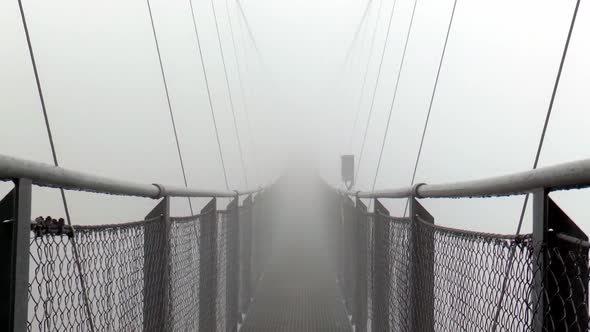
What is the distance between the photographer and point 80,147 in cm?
234

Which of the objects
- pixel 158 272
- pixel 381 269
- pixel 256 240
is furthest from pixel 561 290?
pixel 256 240

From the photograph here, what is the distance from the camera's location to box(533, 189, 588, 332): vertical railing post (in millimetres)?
977

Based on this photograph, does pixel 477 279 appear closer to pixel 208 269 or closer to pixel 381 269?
pixel 381 269

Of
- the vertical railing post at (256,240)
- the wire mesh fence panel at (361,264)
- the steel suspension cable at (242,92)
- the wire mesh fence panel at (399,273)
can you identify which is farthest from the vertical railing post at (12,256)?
the steel suspension cable at (242,92)

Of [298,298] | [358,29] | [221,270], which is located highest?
[358,29]

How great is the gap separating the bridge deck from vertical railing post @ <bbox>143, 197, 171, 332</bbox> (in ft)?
10.1

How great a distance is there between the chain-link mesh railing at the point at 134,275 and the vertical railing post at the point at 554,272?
0.81m

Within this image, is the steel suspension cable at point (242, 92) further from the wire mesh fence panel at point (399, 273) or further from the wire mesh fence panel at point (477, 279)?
the wire mesh fence panel at point (477, 279)

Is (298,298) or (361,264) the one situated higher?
(361,264)

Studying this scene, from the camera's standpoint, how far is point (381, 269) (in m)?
3.11

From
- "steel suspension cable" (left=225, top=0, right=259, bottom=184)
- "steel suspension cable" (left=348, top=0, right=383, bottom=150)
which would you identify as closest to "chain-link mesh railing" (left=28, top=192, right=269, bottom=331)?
"steel suspension cable" (left=348, top=0, right=383, bottom=150)

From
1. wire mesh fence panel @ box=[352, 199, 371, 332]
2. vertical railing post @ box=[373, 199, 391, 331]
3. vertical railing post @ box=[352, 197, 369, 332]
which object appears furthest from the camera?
vertical railing post @ box=[352, 197, 369, 332]

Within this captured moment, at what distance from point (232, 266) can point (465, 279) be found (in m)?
2.94

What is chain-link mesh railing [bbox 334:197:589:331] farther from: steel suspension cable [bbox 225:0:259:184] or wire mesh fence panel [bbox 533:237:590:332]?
steel suspension cable [bbox 225:0:259:184]
